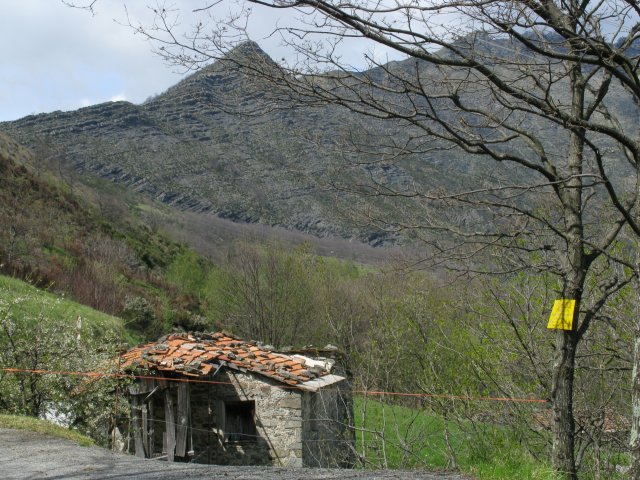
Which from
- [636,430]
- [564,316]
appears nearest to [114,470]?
[564,316]

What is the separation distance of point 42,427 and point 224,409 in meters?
5.93

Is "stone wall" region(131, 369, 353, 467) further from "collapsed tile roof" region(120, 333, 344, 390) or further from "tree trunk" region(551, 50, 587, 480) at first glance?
"tree trunk" region(551, 50, 587, 480)

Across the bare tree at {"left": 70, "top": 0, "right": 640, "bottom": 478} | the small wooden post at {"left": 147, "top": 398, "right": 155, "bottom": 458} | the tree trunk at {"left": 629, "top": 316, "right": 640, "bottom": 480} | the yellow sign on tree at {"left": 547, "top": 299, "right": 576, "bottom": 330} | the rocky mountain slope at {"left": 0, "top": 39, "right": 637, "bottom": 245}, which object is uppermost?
the rocky mountain slope at {"left": 0, "top": 39, "right": 637, "bottom": 245}

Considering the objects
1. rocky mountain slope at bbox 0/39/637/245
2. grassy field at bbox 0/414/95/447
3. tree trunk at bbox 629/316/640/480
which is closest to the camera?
tree trunk at bbox 629/316/640/480

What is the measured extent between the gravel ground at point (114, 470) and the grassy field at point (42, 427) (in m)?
0.90

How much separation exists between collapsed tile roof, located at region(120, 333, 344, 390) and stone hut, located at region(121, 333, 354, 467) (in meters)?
0.02

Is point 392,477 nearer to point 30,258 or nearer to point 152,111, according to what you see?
point 30,258

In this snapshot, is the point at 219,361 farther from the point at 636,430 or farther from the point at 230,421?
the point at 636,430

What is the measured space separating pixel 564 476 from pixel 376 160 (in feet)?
10.1

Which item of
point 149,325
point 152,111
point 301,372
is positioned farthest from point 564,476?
point 152,111

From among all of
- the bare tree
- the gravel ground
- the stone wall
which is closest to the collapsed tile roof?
the stone wall

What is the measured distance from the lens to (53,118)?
115m

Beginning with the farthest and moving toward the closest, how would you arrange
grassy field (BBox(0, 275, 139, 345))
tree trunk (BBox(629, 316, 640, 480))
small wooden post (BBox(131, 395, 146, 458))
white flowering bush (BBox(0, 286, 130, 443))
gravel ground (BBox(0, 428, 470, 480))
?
grassy field (BBox(0, 275, 139, 345)) < small wooden post (BBox(131, 395, 146, 458)) < white flowering bush (BBox(0, 286, 130, 443)) < gravel ground (BBox(0, 428, 470, 480)) < tree trunk (BBox(629, 316, 640, 480))

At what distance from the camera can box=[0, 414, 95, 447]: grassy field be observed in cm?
1007
